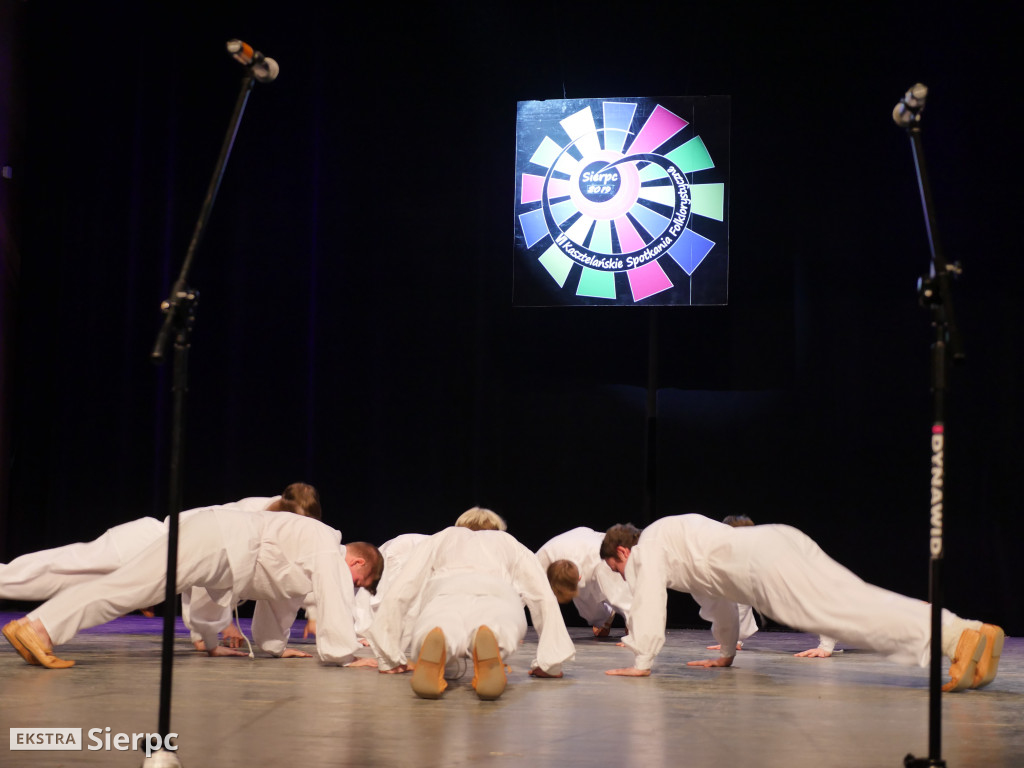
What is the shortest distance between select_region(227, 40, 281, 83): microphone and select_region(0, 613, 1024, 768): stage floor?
5.36 ft

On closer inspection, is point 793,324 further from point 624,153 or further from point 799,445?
point 624,153

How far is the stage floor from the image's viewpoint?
2689 millimetres

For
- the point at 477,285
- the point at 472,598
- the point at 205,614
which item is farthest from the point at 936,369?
the point at 477,285

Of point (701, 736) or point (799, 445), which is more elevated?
point (799, 445)

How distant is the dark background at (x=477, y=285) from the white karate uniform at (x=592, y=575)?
0.88 metres

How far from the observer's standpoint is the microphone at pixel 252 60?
2506mm

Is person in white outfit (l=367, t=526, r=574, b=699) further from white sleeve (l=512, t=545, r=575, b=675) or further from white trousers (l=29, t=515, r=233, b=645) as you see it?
white trousers (l=29, t=515, r=233, b=645)

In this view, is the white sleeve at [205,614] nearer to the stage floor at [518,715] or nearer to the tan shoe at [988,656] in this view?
the stage floor at [518,715]

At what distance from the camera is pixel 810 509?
7000 millimetres

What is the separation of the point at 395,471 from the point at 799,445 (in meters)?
2.68

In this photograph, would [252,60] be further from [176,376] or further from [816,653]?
[816,653]

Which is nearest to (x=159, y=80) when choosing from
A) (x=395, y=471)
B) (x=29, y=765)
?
(x=395, y=471)

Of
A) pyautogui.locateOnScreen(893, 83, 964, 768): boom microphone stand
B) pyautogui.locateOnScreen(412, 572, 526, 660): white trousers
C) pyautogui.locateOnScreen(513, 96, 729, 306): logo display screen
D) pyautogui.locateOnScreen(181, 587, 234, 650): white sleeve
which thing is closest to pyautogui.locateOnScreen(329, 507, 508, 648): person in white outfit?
pyautogui.locateOnScreen(181, 587, 234, 650): white sleeve

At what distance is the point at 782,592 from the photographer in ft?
14.0
